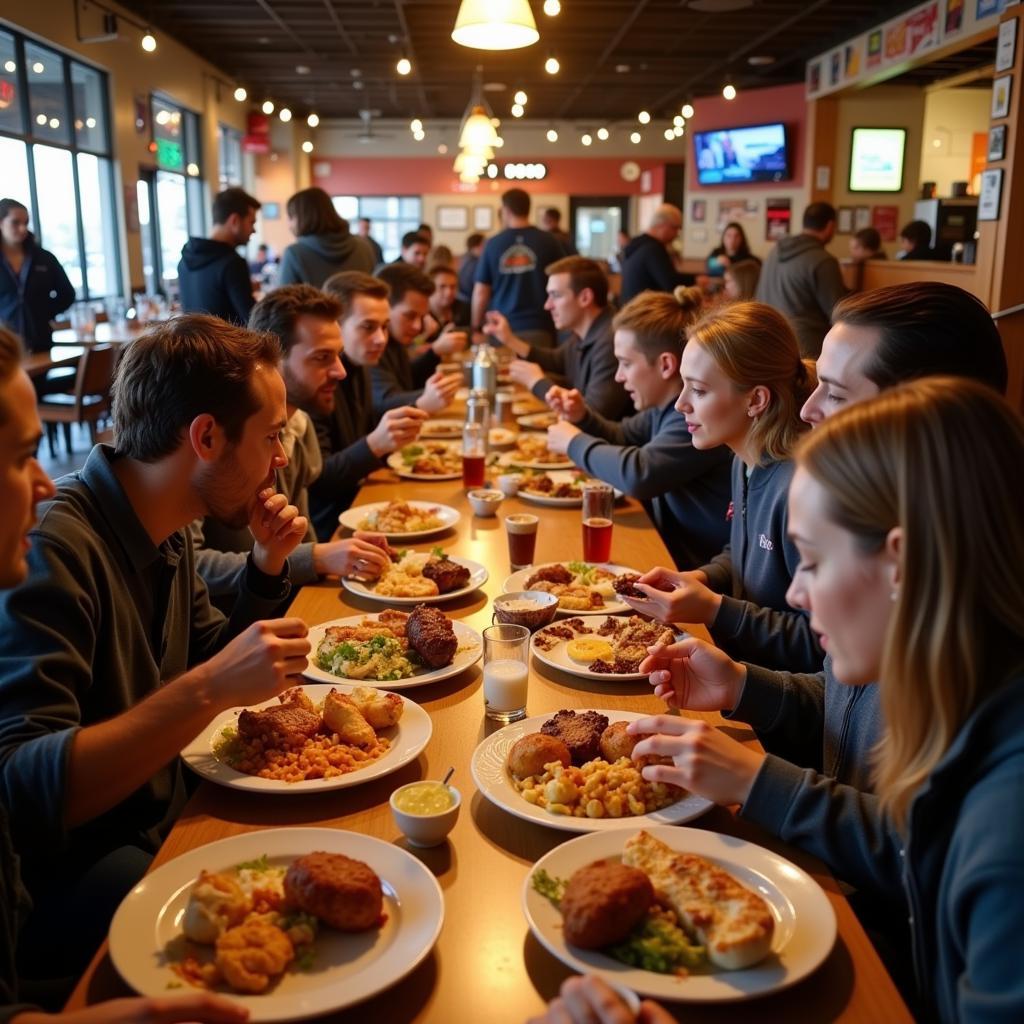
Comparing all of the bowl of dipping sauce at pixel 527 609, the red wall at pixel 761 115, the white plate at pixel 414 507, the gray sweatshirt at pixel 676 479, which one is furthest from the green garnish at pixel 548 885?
the red wall at pixel 761 115

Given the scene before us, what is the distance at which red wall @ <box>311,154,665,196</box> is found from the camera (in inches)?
789

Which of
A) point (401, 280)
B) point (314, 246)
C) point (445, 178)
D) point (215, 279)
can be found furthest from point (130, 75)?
point (445, 178)

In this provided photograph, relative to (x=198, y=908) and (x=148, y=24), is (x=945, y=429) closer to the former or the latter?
(x=198, y=908)

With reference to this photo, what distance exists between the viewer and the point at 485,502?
10.3 ft

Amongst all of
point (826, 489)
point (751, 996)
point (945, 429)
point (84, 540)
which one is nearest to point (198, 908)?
point (751, 996)

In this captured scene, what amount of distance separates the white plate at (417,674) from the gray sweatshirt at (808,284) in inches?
217

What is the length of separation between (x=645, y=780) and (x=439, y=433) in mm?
3261

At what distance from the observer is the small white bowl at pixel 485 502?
124 inches

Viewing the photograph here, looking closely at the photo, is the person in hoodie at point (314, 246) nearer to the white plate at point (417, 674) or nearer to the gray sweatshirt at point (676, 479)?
the gray sweatshirt at point (676, 479)

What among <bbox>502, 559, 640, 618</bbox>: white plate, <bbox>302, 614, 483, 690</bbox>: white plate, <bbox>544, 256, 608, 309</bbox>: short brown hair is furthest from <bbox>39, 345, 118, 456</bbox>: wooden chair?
<bbox>302, 614, 483, 690</bbox>: white plate

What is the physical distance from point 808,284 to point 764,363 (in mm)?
5000

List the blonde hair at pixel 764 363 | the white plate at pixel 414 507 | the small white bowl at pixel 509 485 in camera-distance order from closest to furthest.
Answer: the blonde hair at pixel 764 363
the white plate at pixel 414 507
the small white bowl at pixel 509 485

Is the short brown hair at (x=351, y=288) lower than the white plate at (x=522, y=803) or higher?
higher

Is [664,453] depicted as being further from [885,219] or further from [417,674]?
[885,219]
